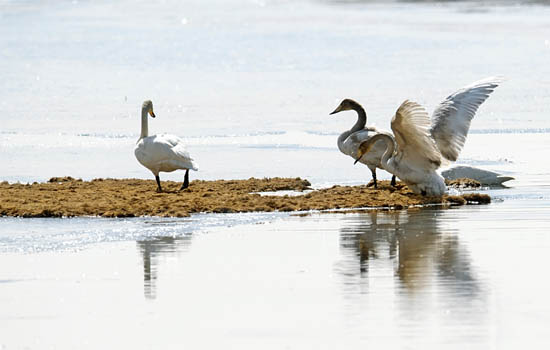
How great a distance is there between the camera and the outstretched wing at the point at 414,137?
1525 centimetres

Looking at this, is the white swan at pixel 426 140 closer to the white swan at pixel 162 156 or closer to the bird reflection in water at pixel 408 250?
the bird reflection in water at pixel 408 250

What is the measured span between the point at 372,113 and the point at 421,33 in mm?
33177

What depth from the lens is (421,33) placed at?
213ft

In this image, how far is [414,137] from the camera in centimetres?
1566

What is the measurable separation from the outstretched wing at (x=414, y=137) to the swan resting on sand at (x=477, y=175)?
192cm

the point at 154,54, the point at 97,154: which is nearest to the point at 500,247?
Result: the point at 97,154

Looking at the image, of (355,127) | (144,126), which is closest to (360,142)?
(355,127)

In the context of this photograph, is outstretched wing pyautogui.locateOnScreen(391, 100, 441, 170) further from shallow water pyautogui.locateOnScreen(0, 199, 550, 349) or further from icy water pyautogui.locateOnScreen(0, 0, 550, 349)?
shallow water pyautogui.locateOnScreen(0, 199, 550, 349)

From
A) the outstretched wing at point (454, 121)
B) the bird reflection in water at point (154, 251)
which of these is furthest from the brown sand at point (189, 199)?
the bird reflection in water at point (154, 251)

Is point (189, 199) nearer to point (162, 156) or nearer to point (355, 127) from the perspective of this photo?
point (162, 156)

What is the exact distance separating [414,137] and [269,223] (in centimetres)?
289

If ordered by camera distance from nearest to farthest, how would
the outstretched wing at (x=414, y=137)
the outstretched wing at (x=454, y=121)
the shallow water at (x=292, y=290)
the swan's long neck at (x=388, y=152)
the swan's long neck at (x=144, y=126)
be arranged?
1. the shallow water at (x=292, y=290)
2. the outstretched wing at (x=414, y=137)
3. the swan's long neck at (x=388, y=152)
4. the outstretched wing at (x=454, y=121)
5. the swan's long neck at (x=144, y=126)

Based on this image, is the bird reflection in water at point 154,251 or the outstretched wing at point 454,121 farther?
the outstretched wing at point 454,121

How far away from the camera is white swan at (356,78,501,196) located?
15469mm
